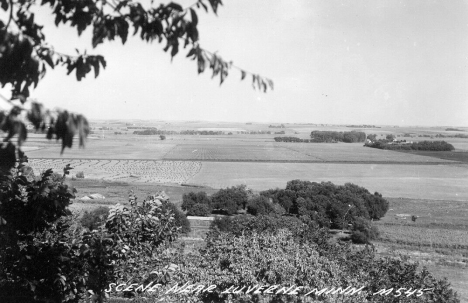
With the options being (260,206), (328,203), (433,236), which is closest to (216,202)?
(260,206)

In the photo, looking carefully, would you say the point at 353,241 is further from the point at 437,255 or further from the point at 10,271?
the point at 10,271

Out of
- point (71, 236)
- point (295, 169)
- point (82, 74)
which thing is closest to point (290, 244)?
point (71, 236)

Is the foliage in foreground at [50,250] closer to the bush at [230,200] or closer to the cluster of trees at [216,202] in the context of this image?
the cluster of trees at [216,202]

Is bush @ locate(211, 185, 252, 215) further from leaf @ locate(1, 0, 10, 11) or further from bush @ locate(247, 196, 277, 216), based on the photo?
leaf @ locate(1, 0, 10, 11)

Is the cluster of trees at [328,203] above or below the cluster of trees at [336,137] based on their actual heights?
below

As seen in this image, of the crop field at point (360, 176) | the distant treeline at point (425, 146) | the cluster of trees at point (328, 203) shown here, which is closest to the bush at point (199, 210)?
the cluster of trees at point (328, 203)

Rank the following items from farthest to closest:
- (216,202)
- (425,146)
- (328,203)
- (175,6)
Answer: (425,146)
(216,202)
(328,203)
(175,6)

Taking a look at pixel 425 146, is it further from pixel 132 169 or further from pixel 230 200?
pixel 230 200

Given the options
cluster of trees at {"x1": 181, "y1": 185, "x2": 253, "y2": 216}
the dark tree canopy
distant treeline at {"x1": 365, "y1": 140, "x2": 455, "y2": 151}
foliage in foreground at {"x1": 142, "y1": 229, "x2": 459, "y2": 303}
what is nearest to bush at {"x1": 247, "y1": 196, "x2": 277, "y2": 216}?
cluster of trees at {"x1": 181, "y1": 185, "x2": 253, "y2": 216}
